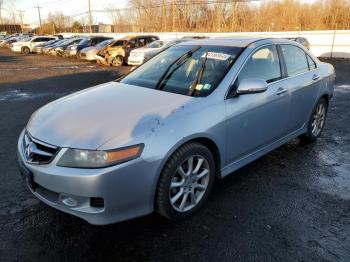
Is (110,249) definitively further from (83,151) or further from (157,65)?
(157,65)

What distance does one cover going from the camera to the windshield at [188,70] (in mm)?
3480

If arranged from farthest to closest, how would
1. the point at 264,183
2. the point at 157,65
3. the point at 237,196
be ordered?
the point at 157,65 < the point at 264,183 < the point at 237,196

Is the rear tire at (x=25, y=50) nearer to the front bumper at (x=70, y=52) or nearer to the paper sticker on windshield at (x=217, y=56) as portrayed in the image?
the front bumper at (x=70, y=52)

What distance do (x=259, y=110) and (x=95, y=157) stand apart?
1973mm

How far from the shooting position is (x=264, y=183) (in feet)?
12.9

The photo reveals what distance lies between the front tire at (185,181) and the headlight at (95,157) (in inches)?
15.3

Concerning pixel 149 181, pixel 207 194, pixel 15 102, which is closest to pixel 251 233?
pixel 207 194

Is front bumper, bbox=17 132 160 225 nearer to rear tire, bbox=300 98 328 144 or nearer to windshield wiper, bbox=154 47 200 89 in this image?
windshield wiper, bbox=154 47 200 89

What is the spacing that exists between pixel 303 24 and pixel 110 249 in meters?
32.3

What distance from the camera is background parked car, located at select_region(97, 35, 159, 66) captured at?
18281 millimetres

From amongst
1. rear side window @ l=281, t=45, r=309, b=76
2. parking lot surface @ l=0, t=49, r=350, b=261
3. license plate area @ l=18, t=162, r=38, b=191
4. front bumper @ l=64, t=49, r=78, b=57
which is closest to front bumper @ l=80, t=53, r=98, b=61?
front bumper @ l=64, t=49, r=78, b=57

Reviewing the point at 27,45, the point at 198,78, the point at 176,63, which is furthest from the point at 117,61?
the point at 27,45

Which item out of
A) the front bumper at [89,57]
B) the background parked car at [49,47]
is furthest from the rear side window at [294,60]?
the background parked car at [49,47]

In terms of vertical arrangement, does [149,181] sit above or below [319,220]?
above
